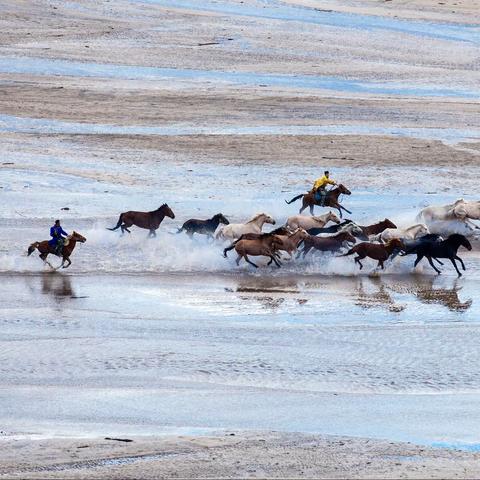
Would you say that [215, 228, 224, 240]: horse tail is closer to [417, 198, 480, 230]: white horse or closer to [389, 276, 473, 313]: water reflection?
[389, 276, 473, 313]: water reflection

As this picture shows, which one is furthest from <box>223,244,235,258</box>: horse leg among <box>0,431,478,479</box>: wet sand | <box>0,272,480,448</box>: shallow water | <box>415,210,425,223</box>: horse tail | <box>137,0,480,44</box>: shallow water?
<box>137,0,480,44</box>: shallow water

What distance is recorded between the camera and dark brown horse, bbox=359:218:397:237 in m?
24.9

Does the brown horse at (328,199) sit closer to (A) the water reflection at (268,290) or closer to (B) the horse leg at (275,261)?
(B) the horse leg at (275,261)

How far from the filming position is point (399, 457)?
529 inches

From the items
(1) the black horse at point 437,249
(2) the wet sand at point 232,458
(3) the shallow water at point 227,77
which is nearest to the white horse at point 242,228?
(1) the black horse at point 437,249

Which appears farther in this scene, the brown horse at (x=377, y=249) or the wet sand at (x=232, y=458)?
the brown horse at (x=377, y=249)

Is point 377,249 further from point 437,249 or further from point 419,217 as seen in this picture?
point 419,217

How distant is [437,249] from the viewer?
76.1 feet

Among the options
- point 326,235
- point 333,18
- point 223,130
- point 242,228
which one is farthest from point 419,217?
point 333,18

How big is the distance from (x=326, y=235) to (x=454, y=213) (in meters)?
2.36

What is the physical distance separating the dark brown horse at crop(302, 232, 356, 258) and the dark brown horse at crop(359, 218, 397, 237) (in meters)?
1.05

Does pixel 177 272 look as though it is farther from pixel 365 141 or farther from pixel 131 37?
pixel 131 37

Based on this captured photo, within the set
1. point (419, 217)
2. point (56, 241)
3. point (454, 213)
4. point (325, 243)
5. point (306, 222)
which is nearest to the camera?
point (56, 241)

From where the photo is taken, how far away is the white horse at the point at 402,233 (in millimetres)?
24203
